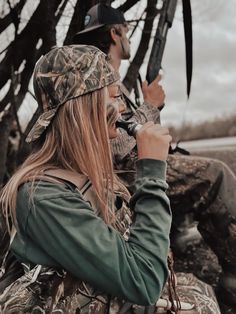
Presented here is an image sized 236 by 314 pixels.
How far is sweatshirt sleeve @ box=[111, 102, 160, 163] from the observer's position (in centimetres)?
244

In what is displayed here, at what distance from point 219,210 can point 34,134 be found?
1318 mm

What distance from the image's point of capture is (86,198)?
145 cm

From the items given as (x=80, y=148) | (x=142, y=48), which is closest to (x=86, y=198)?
(x=80, y=148)

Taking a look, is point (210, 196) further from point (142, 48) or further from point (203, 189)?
point (142, 48)

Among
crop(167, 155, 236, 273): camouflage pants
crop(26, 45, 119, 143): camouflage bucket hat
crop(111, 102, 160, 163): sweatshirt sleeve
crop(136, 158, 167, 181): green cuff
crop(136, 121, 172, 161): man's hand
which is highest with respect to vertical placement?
crop(26, 45, 119, 143): camouflage bucket hat

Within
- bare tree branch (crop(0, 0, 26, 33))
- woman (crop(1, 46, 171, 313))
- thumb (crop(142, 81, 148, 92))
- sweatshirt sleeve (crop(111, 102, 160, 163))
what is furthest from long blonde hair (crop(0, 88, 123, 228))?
bare tree branch (crop(0, 0, 26, 33))

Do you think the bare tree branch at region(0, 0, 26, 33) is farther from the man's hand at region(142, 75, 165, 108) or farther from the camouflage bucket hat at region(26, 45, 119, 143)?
the camouflage bucket hat at region(26, 45, 119, 143)

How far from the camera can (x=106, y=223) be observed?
1.45 metres

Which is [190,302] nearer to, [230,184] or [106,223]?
[106,223]

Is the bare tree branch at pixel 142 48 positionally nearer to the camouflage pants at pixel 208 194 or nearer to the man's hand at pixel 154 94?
the man's hand at pixel 154 94

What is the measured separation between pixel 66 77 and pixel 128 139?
3.43ft

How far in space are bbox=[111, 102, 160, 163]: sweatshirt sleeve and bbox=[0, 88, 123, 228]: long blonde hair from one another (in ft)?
2.95

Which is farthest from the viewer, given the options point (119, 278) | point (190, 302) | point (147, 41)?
point (147, 41)

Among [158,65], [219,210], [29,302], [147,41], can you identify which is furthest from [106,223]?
[147,41]
